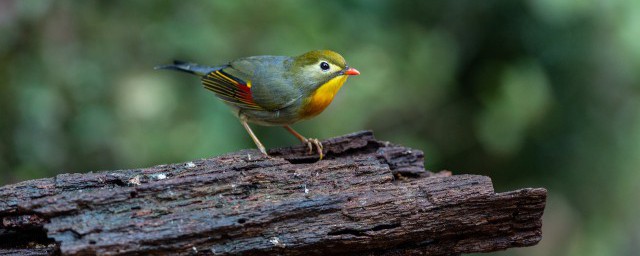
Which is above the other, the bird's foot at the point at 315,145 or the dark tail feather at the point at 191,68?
the dark tail feather at the point at 191,68

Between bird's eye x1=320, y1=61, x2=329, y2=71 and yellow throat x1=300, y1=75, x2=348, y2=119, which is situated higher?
bird's eye x1=320, y1=61, x2=329, y2=71

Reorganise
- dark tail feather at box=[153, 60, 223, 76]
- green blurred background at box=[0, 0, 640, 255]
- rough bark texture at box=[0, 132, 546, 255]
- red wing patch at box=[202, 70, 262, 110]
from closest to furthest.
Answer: rough bark texture at box=[0, 132, 546, 255] → red wing patch at box=[202, 70, 262, 110] → dark tail feather at box=[153, 60, 223, 76] → green blurred background at box=[0, 0, 640, 255]

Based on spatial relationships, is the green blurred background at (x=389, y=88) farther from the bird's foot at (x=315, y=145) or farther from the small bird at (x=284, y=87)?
the bird's foot at (x=315, y=145)

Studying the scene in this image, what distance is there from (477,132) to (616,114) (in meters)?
1.38

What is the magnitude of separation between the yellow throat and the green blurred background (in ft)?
4.40

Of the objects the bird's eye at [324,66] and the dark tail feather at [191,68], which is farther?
the dark tail feather at [191,68]

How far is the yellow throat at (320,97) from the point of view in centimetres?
527

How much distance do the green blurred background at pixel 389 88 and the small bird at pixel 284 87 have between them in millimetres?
1019

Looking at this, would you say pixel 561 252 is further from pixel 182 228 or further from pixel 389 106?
pixel 182 228

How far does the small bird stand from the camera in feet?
17.3

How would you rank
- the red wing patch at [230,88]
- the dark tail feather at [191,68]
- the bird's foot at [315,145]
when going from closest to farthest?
the bird's foot at [315,145]
the red wing patch at [230,88]
the dark tail feather at [191,68]

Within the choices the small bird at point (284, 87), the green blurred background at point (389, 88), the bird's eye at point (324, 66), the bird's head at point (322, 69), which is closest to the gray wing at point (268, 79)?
the small bird at point (284, 87)

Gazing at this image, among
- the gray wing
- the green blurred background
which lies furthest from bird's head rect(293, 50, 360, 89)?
the green blurred background

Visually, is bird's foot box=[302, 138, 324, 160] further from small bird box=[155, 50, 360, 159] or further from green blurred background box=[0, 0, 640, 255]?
green blurred background box=[0, 0, 640, 255]
